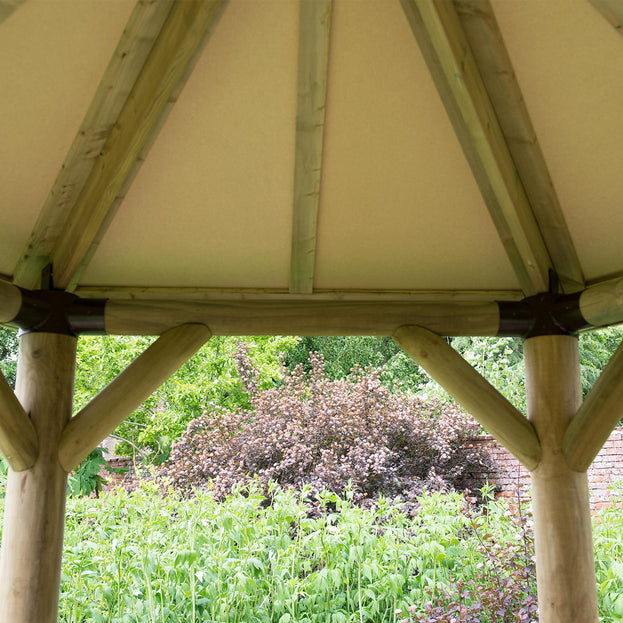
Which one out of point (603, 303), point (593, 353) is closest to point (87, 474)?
point (603, 303)

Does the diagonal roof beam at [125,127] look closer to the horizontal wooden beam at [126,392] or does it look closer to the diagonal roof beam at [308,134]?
the diagonal roof beam at [308,134]

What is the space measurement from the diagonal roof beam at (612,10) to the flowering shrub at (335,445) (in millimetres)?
4861

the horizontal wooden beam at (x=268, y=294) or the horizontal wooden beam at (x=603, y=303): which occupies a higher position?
the horizontal wooden beam at (x=268, y=294)

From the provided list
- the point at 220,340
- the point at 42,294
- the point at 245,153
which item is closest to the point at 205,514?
the point at 42,294

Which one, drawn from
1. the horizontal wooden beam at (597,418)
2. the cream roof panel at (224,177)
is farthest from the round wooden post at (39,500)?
the horizontal wooden beam at (597,418)

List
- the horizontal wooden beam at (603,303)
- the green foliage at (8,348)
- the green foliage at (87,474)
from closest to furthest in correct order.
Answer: the horizontal wooden beam at (603,303), the green foliage at (87,474), the green foliage at (8,348)

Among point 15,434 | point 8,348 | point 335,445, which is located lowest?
point 15,434

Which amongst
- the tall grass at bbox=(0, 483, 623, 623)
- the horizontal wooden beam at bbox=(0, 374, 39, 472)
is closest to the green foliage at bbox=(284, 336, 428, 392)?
the tall grass at bbox=(0, 483, 623, 623)

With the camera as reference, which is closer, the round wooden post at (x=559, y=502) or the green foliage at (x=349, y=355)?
the round wooden post at (x=559, y=502)

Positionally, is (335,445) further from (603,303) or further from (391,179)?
(391,179)

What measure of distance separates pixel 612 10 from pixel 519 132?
0.60 metres

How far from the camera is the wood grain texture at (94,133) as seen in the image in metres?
2.13

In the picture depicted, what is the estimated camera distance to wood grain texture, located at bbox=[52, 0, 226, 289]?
7.01 ft

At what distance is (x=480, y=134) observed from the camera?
246cm
